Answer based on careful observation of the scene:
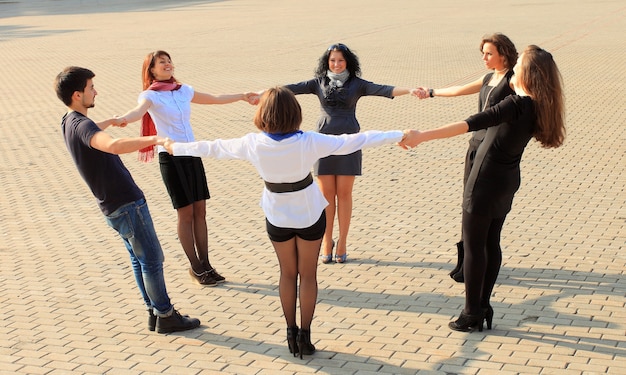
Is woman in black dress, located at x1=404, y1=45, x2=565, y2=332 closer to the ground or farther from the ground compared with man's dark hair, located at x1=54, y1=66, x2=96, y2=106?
closer to the ground

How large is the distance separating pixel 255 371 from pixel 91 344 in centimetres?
127

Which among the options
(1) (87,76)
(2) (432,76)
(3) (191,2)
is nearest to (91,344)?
(1) (87,76)

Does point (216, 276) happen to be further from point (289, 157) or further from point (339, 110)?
point (289, 157)

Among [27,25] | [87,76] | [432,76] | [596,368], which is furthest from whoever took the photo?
[27,25]

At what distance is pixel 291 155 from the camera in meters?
5.39

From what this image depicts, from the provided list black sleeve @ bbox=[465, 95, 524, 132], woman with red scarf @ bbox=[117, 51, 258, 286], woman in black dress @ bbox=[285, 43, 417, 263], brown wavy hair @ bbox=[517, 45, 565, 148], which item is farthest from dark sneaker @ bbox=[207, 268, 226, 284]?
brown wavy hair @ bbox=[517, 45, 565, 148]

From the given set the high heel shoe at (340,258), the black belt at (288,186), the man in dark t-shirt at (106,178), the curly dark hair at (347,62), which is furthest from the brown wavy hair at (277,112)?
the high heel shoe at (340,258)

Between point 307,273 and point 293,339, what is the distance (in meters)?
0.44

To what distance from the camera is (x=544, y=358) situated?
5.56 metres

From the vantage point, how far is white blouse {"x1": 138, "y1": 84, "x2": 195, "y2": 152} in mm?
6949

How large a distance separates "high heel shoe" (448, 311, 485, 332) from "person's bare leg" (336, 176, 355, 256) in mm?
1816

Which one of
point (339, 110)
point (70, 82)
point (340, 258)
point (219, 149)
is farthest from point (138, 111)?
point (340, 258)

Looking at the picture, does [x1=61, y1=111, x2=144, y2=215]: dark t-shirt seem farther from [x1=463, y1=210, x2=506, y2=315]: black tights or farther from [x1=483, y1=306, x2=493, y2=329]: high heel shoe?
[x1=483, y1=306, x2=493, y2=329]: high heel shoe

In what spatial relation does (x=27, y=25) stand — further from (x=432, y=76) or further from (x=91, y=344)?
(x=91, y=344)
